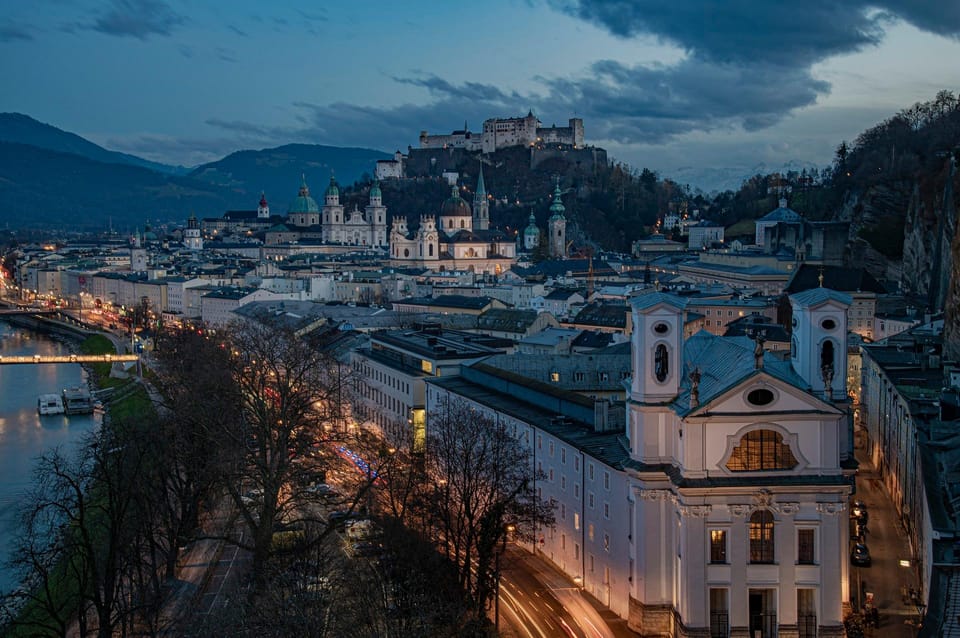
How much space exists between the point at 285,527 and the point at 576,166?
114778 mm

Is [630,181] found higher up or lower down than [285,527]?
higher up

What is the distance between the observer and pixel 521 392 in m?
29.8

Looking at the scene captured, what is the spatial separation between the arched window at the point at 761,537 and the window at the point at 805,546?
1.43 feet

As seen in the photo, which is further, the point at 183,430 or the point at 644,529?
the point at 183,430

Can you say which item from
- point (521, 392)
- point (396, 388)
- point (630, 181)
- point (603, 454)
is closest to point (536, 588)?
point (603, 454)

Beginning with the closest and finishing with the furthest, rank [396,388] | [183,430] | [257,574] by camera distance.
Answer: [257,574], [183,430], [396,388]

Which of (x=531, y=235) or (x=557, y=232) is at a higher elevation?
(x=557, y=232)

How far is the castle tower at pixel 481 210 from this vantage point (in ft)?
426

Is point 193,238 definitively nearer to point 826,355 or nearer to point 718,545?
point 826,355

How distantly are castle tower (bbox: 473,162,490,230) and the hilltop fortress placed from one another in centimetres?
1159

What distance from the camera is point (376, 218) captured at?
13662 centimetres

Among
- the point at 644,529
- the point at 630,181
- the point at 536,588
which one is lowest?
the point at 536,588

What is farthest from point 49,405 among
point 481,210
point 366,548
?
point 481,210

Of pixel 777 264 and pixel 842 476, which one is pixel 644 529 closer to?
pixel 842 476
